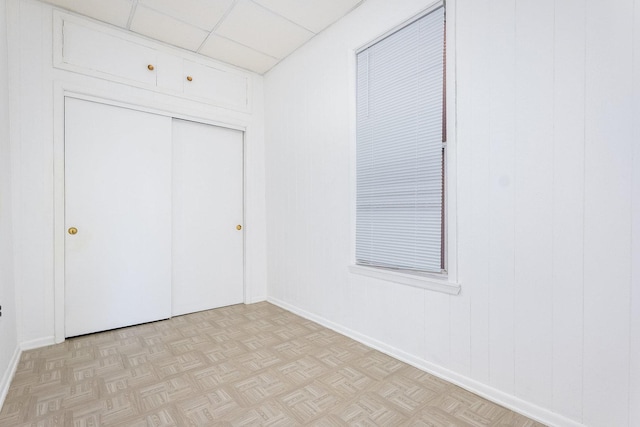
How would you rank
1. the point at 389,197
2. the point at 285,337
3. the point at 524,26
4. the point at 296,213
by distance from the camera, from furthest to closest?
the point at 296,213, the point at 285,337, the point at 389,197, the point at 524,26

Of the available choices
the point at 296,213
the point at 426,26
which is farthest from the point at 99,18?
the point at 426,26

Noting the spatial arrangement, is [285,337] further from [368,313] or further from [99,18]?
[99,18]

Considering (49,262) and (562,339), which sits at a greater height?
(49,262)

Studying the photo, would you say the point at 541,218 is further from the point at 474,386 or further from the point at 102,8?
the point at 102,8

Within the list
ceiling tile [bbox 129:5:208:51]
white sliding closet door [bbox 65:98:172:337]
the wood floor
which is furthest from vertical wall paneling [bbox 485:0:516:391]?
white sliding closet door [bbox 65:98:172:337]

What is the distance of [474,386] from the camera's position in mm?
1942

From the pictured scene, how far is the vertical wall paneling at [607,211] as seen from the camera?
→ 4.69 ft

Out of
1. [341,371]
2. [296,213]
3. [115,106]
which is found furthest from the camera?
[296,213]

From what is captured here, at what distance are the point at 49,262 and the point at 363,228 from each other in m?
2.80

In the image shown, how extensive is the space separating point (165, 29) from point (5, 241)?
233cm

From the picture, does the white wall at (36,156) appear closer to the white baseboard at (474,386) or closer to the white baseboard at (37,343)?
the white baseboard at (37,343)

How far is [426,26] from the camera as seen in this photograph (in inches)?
87.7

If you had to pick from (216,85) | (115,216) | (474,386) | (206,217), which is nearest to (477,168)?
(474,386)

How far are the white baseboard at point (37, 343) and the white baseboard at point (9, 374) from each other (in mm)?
53
